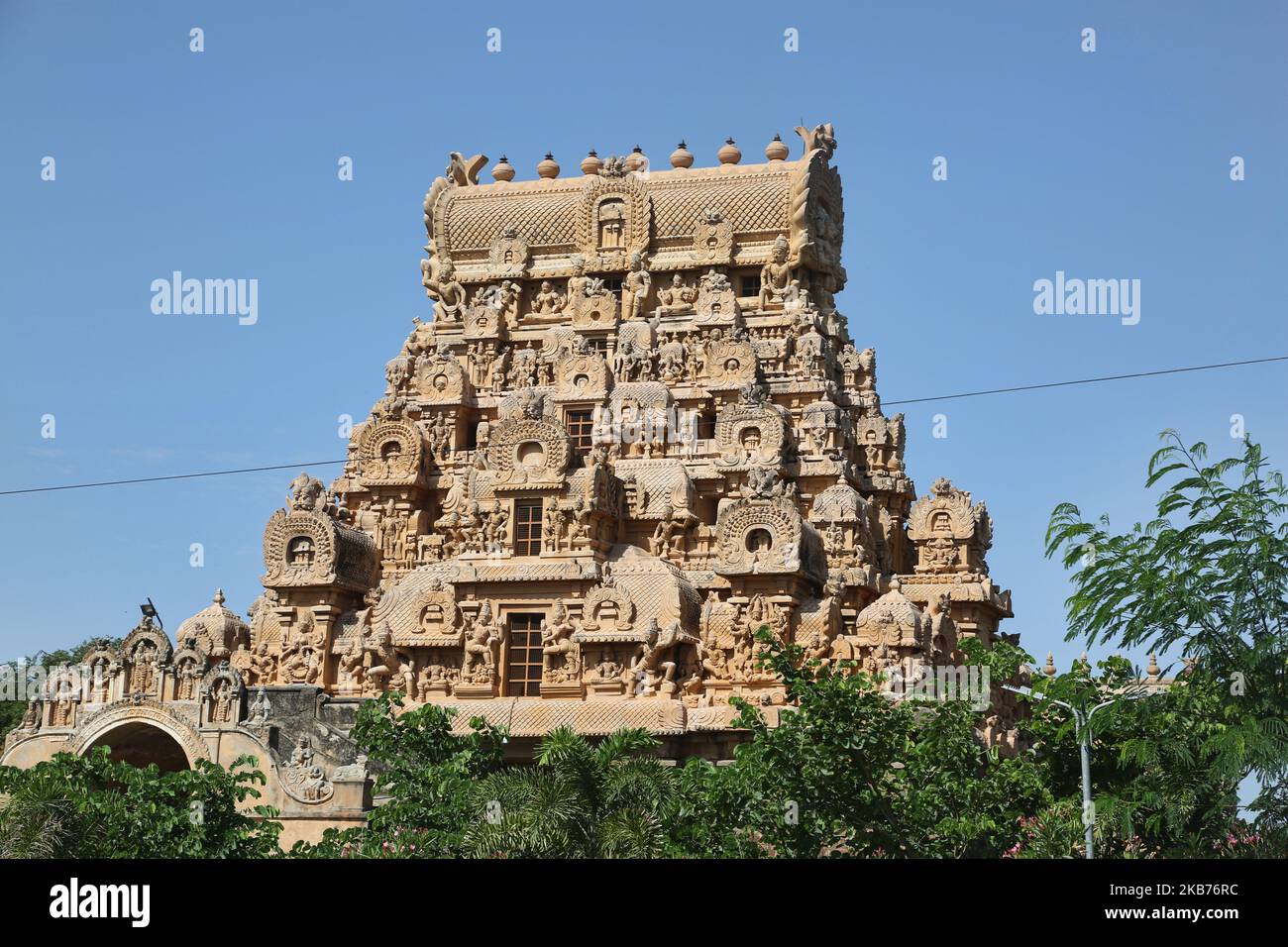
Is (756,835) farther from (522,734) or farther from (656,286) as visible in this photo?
(656,286)

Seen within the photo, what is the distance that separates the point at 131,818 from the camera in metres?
30.4

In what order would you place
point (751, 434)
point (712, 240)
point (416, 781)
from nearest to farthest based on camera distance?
point (416, 781) < point (751, 434) < point (712, 240)

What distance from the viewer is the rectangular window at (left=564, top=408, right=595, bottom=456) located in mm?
51625

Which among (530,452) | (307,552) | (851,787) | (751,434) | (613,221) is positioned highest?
(613,221)

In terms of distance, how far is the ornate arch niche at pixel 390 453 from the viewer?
51719mm

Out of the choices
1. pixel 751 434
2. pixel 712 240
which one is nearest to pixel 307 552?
pixel 751 434

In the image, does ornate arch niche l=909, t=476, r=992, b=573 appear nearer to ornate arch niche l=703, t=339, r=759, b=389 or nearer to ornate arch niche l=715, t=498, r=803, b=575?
ornate arch niche l=703, t=339, r=759, b=389

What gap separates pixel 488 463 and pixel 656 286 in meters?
10.2

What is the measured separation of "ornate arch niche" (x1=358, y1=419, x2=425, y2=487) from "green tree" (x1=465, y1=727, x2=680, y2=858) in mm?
19738

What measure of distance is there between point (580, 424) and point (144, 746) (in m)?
16.1

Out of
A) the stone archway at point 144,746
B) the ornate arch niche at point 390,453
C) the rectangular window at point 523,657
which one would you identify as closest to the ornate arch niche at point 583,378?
the ornate arch niche at point 390,453

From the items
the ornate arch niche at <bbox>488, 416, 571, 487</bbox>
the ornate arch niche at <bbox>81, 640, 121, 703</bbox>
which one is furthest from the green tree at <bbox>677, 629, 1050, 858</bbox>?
the ornate arch niche at <bbox>81, 640, 121, 703</bbox>

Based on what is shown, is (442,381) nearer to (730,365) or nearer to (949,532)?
(730,365)

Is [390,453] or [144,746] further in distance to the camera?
[390,453]
